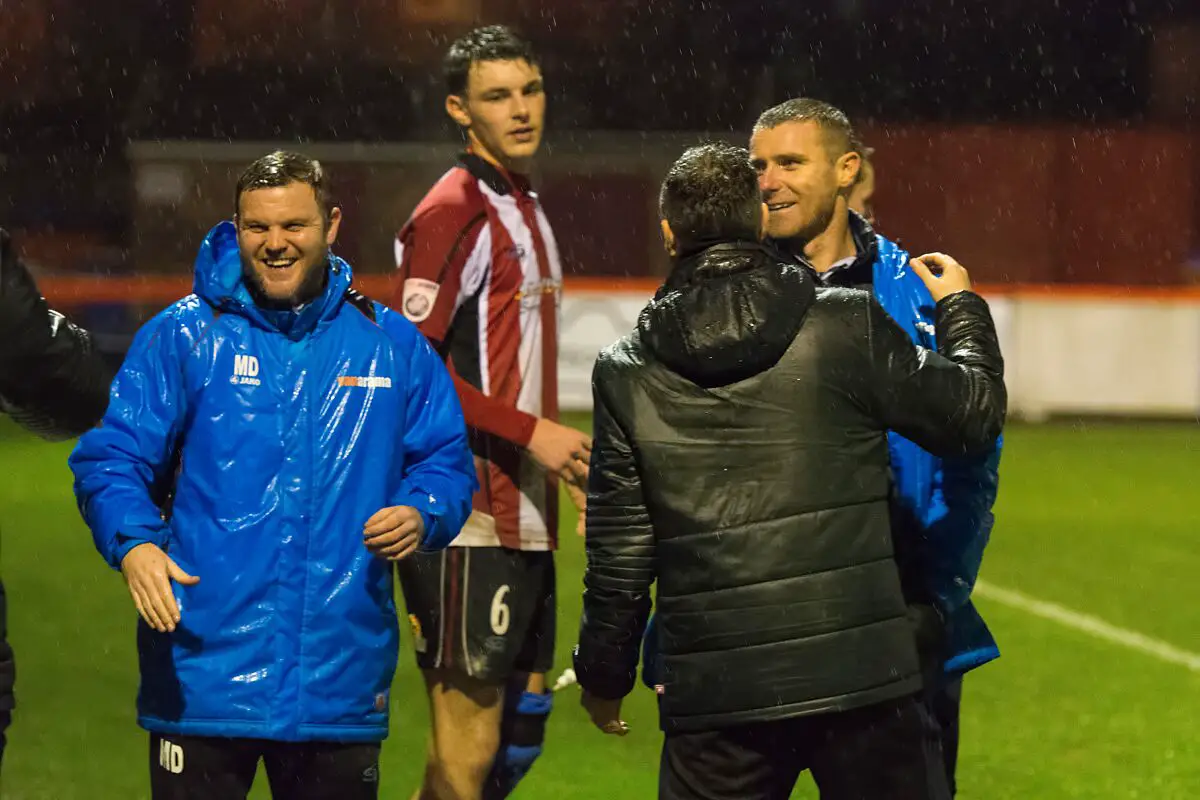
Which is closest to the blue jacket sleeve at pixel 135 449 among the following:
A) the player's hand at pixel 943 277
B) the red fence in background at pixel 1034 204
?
the player's hand at pixel 943 277

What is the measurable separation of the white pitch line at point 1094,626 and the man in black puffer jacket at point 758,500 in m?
5.11

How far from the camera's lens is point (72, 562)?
10.4 metres

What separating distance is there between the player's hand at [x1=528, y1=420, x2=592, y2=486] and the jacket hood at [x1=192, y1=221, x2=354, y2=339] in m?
0.98

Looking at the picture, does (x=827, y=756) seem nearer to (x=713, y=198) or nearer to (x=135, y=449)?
(x=713, y=198)

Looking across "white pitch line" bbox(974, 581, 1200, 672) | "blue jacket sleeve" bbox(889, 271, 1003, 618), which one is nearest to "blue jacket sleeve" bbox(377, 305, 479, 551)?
"blue jacket sleeve" bbox(889, 271, 1003, 618)

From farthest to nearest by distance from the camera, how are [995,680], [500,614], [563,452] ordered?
[995,680]
[500,614]
[563,452]

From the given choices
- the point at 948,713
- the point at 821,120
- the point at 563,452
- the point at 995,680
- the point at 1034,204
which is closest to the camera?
the point at 821,120

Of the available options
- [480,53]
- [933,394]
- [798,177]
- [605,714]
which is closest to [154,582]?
[605,714]

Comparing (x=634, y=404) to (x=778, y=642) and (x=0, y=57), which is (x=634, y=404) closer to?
(x=778, y=642)

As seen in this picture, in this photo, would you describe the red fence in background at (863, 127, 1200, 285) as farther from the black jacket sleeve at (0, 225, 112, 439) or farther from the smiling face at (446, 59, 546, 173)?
the black jacket sleeve at (0, 225, 112, 439)

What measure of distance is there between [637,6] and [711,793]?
26.1 metres

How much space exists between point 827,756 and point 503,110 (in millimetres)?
2362

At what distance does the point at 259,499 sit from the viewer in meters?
3.88

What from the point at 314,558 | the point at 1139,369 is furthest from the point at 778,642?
the point at 1139,369
